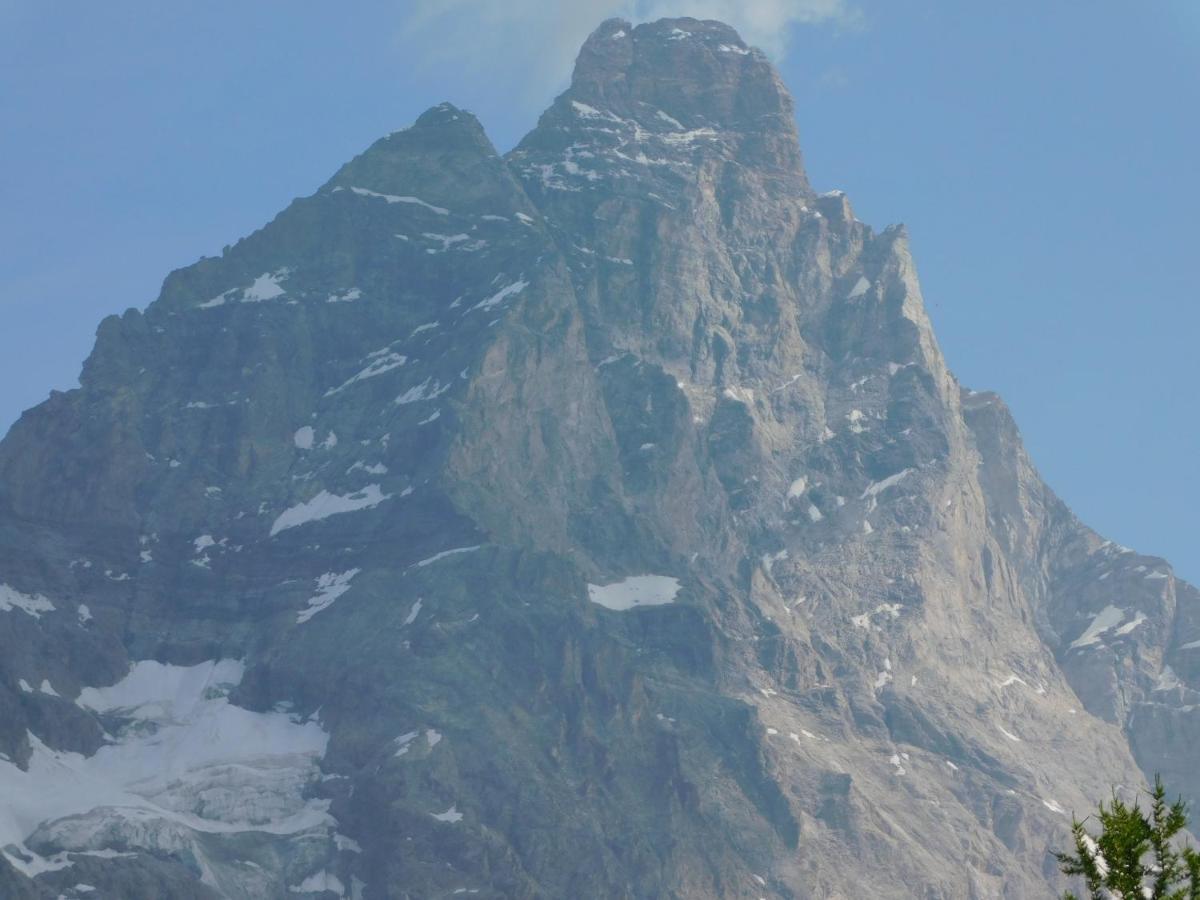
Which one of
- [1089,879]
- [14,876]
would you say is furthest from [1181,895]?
[14,876]

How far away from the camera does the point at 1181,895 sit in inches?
1705

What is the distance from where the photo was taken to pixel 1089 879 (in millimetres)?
43094

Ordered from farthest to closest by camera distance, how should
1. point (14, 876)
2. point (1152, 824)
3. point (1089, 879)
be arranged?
point (14, 876)
point (1152, 824)
point (1089, 879)

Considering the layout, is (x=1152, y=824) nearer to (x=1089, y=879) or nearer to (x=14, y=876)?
(x=1089, y=879)

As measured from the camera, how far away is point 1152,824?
45969 millimetres

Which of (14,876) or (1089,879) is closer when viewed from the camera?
(1089,879)

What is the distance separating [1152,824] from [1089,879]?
3493 millimetres

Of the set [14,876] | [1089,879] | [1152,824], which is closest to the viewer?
[1089,879]

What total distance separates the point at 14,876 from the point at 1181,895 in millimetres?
168192

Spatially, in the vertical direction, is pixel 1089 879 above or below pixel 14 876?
below

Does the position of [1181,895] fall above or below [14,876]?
below

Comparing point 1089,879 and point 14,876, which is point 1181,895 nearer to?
point 1089,879

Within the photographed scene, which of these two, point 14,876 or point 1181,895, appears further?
point 14,876

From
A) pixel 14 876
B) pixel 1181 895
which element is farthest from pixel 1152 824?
pixel 14 876
